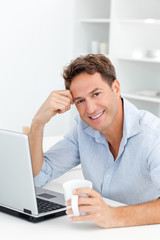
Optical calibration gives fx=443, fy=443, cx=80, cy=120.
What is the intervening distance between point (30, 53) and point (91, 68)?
3111 mm

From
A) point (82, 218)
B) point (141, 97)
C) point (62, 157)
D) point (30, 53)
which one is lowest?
point (141, 97)

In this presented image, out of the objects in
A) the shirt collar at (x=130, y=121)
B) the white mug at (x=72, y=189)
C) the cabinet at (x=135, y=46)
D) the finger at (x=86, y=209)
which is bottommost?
the cabinet at (x=135, y=46)

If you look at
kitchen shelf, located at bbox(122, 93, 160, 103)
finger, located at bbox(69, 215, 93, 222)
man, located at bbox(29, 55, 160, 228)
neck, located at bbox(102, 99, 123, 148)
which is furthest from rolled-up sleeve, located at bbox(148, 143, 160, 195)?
kitchen shelf, located at bbox(122, 93, 160, 103)

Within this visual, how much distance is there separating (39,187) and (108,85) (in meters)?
0.51

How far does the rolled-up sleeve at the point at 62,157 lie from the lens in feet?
6.43

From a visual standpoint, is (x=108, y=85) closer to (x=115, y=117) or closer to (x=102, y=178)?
(x=115, y=117)

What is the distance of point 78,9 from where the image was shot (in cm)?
504

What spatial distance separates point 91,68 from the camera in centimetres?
177

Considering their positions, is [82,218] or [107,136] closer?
[82,218]

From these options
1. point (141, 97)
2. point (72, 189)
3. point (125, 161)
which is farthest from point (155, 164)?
point (141, 97)

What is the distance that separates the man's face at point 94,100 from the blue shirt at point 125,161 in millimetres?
71

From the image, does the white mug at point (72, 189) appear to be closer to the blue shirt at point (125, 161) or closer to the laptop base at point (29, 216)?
the laptop base at point (29, 216)

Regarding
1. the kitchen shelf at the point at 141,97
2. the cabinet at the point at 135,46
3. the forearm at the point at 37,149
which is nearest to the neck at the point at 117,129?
the forearm at the point at 37,149

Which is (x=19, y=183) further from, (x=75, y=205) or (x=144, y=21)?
(x=144, y=21)
